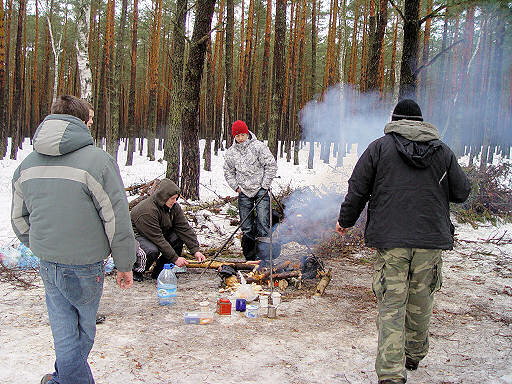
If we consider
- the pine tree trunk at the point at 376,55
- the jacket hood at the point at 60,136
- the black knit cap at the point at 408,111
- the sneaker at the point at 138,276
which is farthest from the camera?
the pine tree trunk at the point at 376,55

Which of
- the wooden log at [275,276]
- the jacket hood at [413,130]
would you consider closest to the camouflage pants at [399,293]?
the jacket hood at [413,130]

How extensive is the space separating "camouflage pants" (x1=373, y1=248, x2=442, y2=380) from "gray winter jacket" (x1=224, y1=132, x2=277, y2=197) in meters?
3.30

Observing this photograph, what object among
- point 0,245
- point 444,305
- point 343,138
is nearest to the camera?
point 444,305

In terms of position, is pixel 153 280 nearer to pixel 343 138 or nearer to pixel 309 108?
pixel 343 138

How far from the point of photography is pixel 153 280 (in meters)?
5.46

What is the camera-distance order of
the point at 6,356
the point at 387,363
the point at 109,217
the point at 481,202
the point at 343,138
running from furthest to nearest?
the point at 343,138 < the point at 481,202 < the point at 6,356 < the point at 387,363 < the point at 109,217

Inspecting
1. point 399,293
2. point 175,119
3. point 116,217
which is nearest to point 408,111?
point 399,293

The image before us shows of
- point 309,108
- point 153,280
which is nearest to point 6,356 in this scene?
point 153,280

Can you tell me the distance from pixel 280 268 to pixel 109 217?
3.39 meters

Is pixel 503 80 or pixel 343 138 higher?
pixel 503 80

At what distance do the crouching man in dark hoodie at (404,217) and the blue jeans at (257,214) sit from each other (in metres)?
3.19

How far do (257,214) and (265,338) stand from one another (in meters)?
2.62

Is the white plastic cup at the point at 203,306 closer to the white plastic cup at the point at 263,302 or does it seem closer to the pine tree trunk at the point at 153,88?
the white plastic cup at the point at 263,302

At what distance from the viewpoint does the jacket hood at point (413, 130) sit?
289 centimetres
